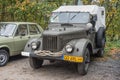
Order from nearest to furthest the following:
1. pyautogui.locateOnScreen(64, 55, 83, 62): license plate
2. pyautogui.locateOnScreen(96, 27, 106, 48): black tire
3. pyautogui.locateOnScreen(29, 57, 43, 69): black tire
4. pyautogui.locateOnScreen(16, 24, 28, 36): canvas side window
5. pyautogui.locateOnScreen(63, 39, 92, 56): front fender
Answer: pyautogui.locateOnScreen(64, 55, 83, 62): license plate → pyautogui.locateOnScreen(63, 39, 92, 56): front fender → pyautogui.locateOnScreen(29, 57, 43, 69): black tire → pyautogui.locateOnScreen(96, 27, 106, 48): black tire → pyautogui.locateOnScreen(16, 24, 28, 36): canvas side window

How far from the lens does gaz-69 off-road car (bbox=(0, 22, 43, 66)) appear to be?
866 cm

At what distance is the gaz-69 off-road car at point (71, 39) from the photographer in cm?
721

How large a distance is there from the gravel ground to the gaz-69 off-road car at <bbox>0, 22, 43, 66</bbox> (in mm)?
442

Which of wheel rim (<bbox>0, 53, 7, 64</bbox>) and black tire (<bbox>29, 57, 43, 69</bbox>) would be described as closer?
black tire (<bbox>29, 57, 43, 69</bbox>)

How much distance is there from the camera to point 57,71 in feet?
26.4

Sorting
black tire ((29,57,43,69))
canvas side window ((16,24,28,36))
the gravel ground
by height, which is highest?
→ canvas side window ((16,24,28,36))

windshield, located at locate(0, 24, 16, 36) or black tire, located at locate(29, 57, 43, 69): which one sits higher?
windshield, located at locate(0, 24, 16, 36)

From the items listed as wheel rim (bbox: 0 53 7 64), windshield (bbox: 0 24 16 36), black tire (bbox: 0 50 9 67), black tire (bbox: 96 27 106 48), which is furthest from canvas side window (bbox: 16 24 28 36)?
black tire (bbox: 96 27 106 48)

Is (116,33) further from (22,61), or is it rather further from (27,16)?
(22,61)

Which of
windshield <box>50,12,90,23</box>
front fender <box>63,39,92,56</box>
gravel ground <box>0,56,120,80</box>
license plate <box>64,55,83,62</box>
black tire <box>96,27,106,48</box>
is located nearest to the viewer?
license plate <box>64,55,83,62</box>

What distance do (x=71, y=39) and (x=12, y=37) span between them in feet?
8.56

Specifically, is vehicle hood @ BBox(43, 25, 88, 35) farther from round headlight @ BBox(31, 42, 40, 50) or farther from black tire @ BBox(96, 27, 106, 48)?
black tire @ BBox(96, 27, 106, 48)

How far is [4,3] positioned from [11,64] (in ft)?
18.3

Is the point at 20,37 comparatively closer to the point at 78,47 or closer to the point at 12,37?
the point at 12,37
